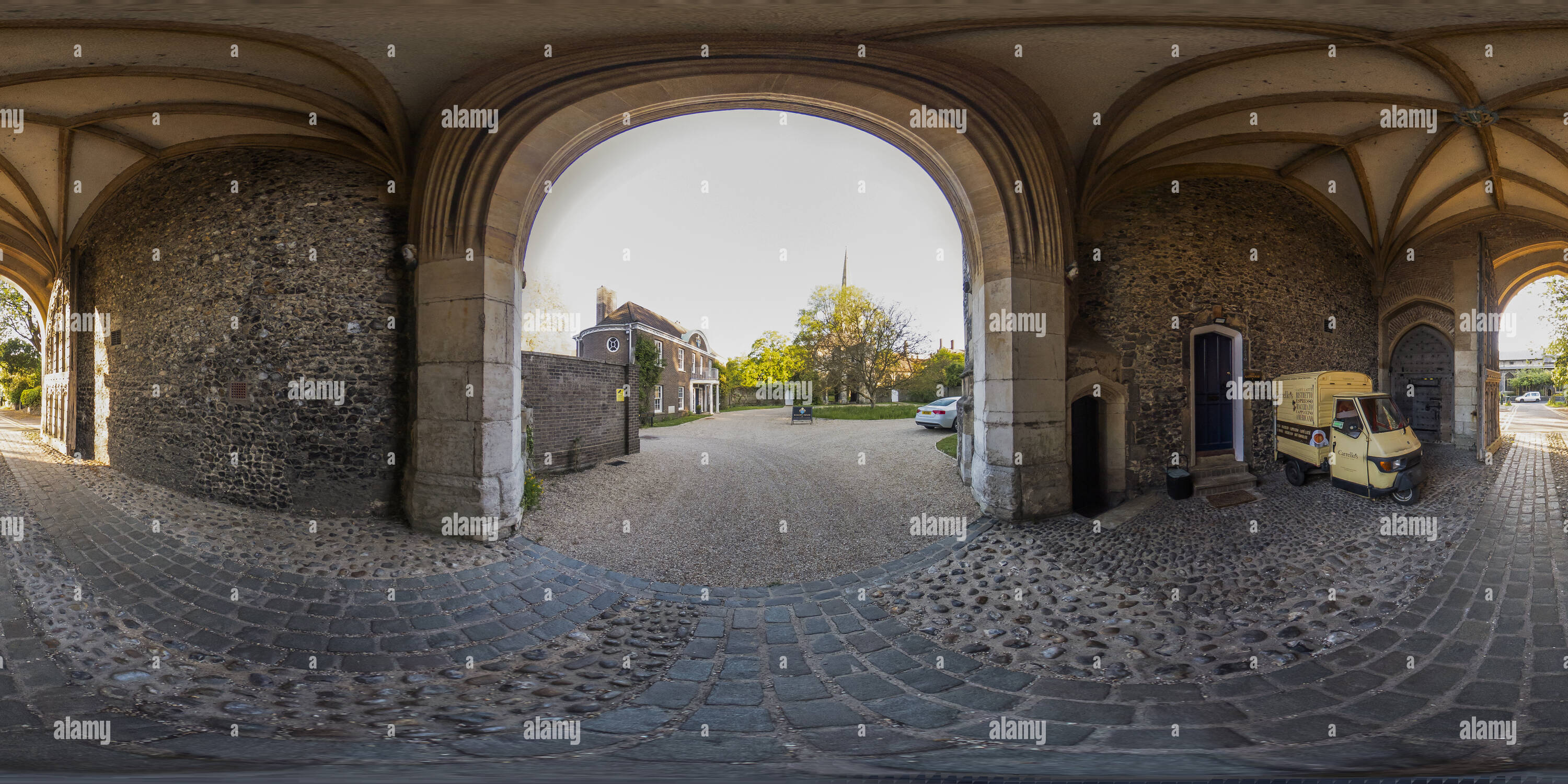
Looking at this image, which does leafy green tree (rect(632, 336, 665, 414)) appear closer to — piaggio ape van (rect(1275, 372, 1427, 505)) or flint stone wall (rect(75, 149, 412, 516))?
flint stone wall (rect(75, 149, 412, 516))

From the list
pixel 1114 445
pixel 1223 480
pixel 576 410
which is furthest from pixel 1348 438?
pixel 576 410

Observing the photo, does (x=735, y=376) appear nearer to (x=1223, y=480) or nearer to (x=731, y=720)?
(x=1223, y=480)

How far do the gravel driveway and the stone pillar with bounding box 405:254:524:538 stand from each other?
2.55 feet

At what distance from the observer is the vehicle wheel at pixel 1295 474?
7.49m

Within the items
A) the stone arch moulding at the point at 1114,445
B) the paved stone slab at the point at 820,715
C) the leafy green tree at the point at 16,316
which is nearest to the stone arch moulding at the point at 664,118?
the stone arch moulding at the point at 1114,445

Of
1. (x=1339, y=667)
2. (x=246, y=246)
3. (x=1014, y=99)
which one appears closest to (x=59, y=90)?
(x=246, y=246)

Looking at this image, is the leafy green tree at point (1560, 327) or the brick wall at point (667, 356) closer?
the leafy green tree at point (1560, 327)

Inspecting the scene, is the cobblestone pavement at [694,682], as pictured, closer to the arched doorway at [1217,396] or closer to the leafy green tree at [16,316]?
the arched doorway at [1217,396]

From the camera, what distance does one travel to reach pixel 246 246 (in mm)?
6625

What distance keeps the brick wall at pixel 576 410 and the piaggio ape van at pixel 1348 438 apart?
36.9 ft

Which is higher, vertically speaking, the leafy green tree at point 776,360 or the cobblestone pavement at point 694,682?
the leafy green tree at point 776,360

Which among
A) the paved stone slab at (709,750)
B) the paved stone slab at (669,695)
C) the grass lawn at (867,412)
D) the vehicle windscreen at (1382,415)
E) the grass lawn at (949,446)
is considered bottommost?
the paved stone slab at (669,695)

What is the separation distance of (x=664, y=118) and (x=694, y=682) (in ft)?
19.3

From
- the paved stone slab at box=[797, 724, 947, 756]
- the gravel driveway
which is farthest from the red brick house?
the paved stone slab at box=[797, 724, 947, 756]
